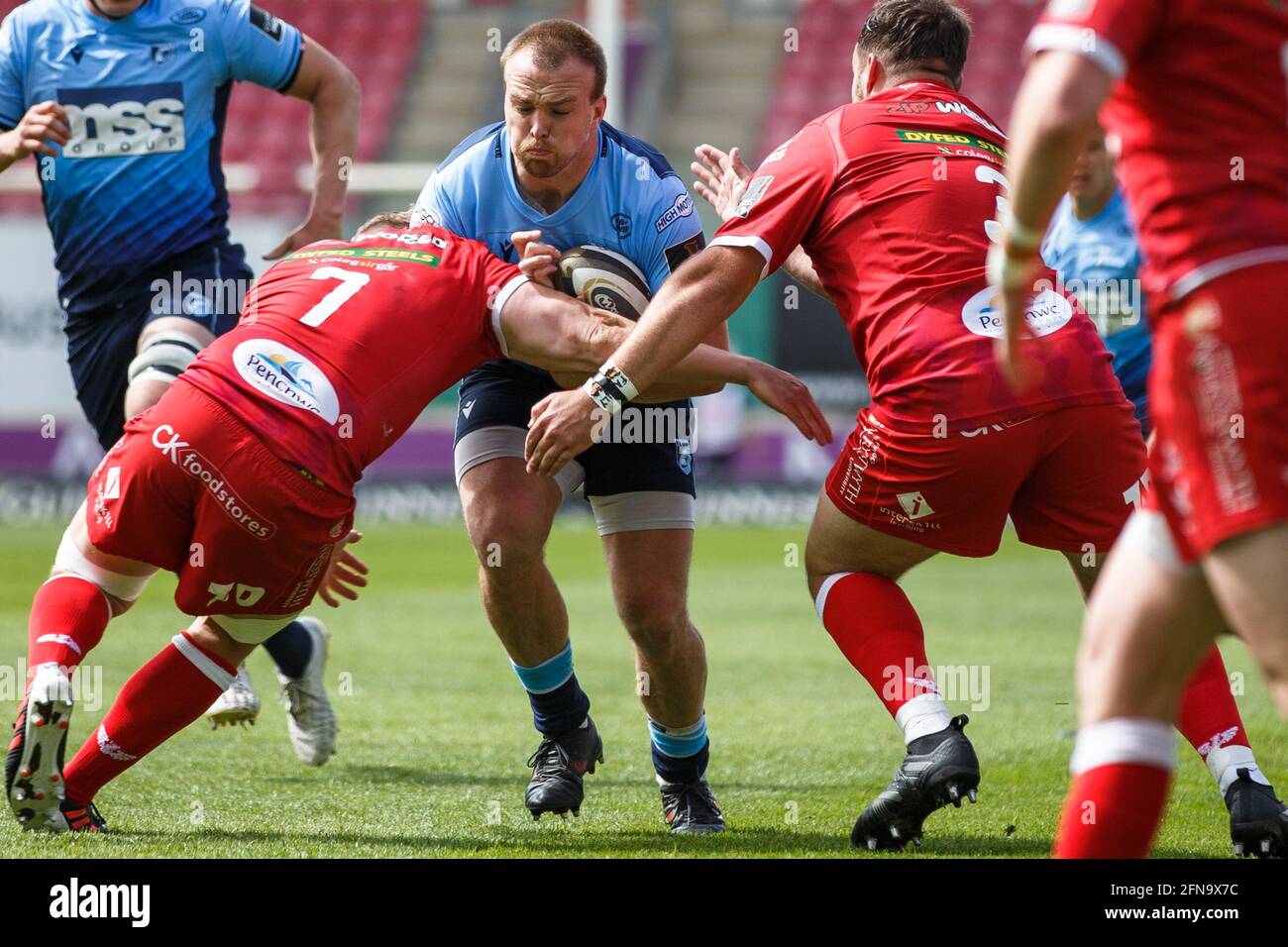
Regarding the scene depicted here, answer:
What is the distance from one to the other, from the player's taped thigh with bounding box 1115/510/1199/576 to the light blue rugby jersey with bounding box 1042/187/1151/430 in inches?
148

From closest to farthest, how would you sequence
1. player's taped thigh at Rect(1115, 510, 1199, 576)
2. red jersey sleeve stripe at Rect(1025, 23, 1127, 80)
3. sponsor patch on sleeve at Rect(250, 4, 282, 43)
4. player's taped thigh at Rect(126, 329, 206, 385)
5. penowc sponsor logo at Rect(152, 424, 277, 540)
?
red jersey sleeve stripe at Rect(1025, 23, 1127, 80) < player's taped thigh at Rect(1115, 510, 1199, 576) < penowc sponsor logo at Rect(152, 424, 277, 540) < player's taped thigh at Rect(126, 329, 206, 385) < sponsor patch on sleeve at Rect(250, 4, 282, 43)

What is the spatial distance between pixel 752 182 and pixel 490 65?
62.1 ft

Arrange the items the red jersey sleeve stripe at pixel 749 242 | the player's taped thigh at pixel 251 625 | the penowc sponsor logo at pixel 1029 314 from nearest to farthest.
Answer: the red jersey sleeve stripe at pixel 749 242, the penowc sponsor logo at pixel 1029 314, the player's taped thigh at pixel 251 625

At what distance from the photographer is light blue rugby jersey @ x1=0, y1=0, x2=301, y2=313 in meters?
5.57

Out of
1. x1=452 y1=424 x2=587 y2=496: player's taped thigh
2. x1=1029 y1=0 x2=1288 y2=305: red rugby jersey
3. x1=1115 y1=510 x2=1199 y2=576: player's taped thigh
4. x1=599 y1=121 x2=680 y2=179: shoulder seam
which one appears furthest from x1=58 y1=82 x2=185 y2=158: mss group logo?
x1=1115 y1=510 x2=1199 y2=576: player's taped thigh

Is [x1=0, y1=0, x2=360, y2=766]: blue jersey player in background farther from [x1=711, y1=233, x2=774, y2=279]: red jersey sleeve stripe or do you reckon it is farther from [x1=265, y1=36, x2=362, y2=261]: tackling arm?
[x1=711, y1=233, x2=774, y2=279]: red jersey sleeve stripe

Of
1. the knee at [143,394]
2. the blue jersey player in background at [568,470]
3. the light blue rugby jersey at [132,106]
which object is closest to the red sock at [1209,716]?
the blue jersey player in background at [568,470]

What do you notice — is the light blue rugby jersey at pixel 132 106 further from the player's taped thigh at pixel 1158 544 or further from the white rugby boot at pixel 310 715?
the player's taped thigh at pixel 1158 544

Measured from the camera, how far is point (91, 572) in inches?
163

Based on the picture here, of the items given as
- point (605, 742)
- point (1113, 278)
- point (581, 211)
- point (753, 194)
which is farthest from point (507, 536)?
point (1113, 278)

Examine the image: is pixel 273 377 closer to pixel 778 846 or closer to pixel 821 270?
pixel 821 270

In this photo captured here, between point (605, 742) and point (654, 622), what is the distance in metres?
1.65

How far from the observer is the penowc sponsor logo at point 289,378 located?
383 cm

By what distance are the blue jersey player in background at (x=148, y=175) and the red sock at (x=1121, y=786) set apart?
11.1ft
